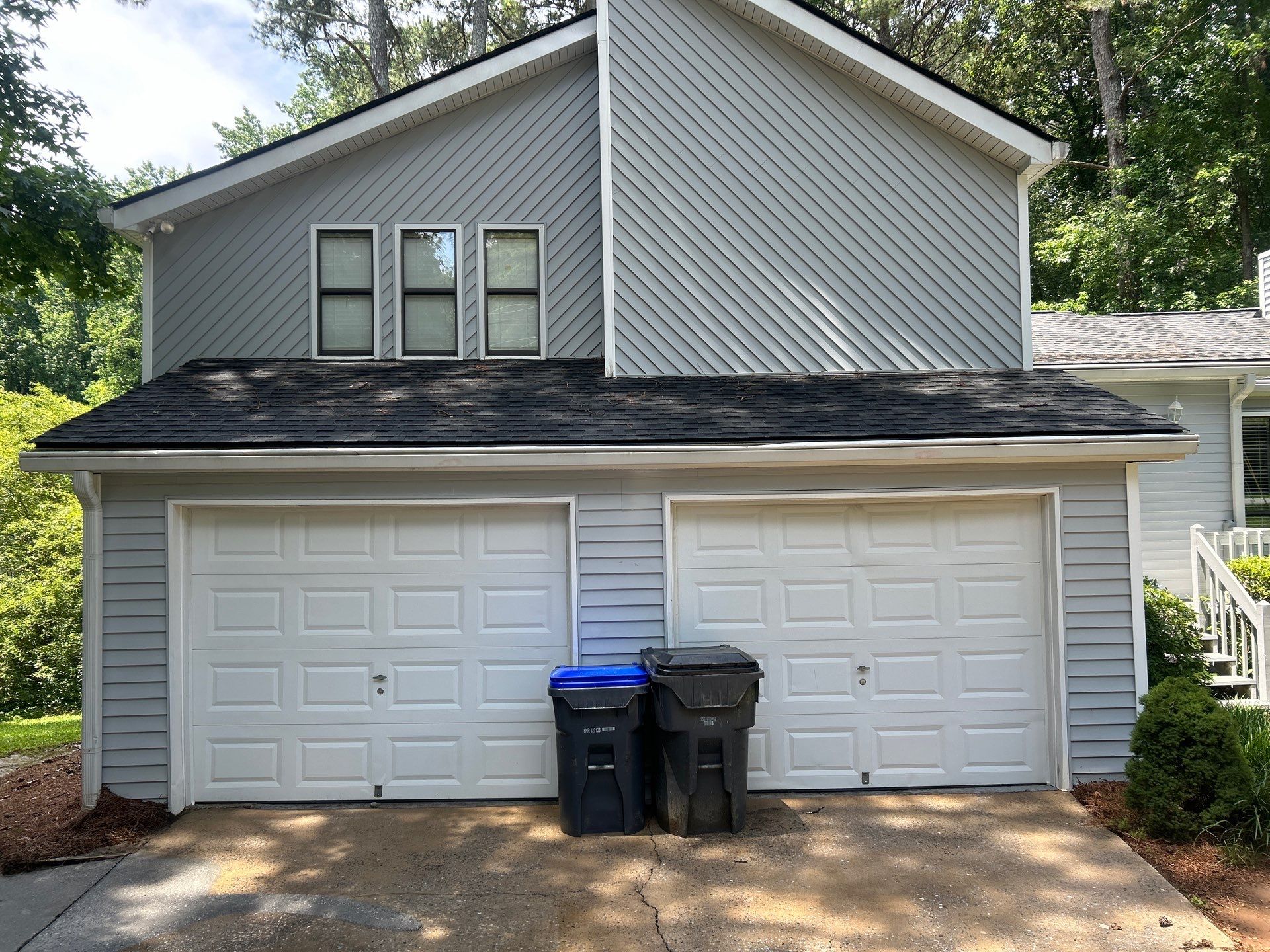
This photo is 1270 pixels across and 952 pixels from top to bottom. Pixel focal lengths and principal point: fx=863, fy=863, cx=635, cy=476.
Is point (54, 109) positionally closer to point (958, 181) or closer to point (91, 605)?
point (91, 605)

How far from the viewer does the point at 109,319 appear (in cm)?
3581

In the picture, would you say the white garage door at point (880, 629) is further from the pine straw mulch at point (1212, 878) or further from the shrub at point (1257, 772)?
the shrub at point (1257, 772)

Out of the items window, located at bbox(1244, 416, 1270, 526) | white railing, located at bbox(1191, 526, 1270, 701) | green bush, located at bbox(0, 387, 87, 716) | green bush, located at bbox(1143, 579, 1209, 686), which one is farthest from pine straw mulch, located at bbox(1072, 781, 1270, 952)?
green bush, located at bbox(0, 387, 87, 716)

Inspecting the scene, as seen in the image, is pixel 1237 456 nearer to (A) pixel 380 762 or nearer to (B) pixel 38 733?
(A) pixel 380 762

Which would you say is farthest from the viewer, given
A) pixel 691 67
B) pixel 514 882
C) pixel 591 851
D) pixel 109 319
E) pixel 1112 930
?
pixel 109 319

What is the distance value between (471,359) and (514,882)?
490cm

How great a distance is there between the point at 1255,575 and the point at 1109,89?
55.4 ft

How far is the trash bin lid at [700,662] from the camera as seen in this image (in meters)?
5.76

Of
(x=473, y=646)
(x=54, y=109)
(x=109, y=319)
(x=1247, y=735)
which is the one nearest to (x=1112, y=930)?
(x=1247, y=735)

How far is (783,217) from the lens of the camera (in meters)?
8.05

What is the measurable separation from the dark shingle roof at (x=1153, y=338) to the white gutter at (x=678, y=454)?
5.19 m

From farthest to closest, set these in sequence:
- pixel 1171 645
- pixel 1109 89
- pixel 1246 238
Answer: pixel 1246 238 → pixel 1109 89 → pixel 1171 645

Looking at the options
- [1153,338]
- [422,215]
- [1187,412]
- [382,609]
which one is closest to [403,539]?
[382,609]

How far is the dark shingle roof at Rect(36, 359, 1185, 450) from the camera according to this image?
6375mm
